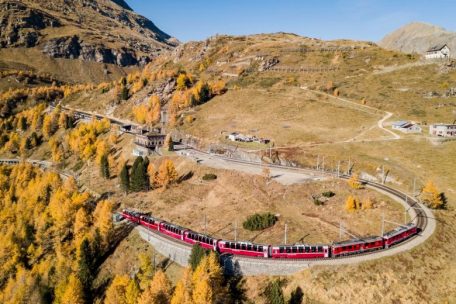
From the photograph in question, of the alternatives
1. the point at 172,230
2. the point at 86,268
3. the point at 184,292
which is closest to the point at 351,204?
the point at 172,230

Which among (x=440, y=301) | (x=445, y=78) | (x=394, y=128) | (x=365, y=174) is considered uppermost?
(x=445, y=78)

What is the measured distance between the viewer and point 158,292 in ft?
209

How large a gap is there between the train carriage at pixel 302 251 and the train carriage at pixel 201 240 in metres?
12.7

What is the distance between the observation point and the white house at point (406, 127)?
12670 cm

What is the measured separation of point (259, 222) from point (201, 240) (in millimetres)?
14013

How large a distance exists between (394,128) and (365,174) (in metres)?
39.8

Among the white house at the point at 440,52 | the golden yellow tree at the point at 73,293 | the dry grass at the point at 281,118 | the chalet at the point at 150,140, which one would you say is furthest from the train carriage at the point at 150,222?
the white house at the point at 440,52

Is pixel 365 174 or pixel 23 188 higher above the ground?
pixel 365 174

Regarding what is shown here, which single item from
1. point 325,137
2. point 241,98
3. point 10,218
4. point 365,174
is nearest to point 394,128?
point 325,137

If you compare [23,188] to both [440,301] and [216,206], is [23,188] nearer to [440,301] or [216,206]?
[216,206]

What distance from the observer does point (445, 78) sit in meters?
167

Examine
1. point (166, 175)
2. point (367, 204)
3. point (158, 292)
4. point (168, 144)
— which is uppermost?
point (168, 144)

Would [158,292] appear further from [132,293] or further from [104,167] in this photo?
[104,167]

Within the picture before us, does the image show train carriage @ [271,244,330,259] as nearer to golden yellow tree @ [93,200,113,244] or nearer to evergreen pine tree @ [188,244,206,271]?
evergreen pine tree @ [188,244,206,271]
